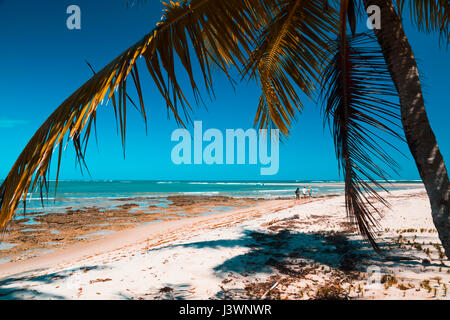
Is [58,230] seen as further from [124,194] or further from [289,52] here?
[124,194]

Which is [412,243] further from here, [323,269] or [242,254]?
[242,254]

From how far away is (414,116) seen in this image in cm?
232

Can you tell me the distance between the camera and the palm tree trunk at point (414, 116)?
2.31m

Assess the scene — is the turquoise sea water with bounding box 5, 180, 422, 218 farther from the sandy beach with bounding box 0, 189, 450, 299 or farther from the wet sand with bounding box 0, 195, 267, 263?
the sandy beach with bounding box 0, 189, 450, 299

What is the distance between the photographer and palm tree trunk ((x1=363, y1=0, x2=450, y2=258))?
7.59 feet

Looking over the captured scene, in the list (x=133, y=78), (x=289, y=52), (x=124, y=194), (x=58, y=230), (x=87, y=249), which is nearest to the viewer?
(x=133, y=78)

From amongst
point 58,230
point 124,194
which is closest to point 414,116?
point 58,230

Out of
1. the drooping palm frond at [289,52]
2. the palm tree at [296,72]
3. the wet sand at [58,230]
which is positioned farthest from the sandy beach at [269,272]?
the wet sand at [58,230]

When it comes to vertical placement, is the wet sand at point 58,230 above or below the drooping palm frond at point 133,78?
below

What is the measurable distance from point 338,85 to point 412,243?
3496 millimetres

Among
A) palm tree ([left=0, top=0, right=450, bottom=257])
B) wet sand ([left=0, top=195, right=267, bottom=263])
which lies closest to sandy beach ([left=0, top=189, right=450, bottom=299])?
palm tree ([left=0, top=0, right=450, bottom=257])

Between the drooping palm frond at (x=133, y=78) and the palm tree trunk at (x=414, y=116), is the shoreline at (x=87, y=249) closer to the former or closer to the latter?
the drooping palm frond at (x=133, y=78)

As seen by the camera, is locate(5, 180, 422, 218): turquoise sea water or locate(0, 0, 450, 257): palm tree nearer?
locate(0, 0, 450, 257): palm tree
